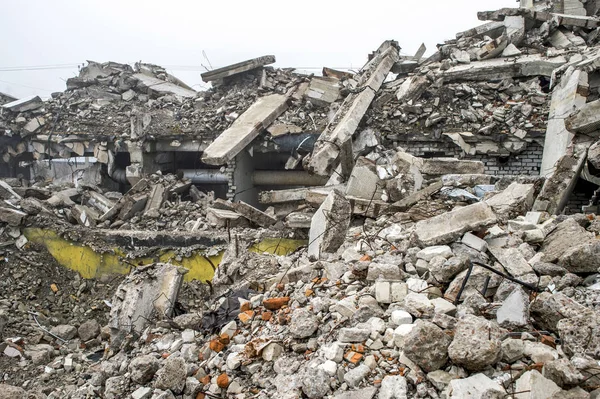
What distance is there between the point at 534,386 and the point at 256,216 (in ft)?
18.9

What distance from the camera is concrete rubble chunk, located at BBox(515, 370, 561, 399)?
209 cm

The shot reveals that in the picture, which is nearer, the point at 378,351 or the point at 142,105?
the point at 378,351

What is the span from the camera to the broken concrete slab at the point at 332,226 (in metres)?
4.79

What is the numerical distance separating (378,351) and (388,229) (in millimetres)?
1882

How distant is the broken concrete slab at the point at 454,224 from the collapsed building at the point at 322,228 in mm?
17

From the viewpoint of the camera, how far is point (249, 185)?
10.1 meters

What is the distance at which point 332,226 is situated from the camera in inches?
191

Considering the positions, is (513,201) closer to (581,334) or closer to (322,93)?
(581,334)

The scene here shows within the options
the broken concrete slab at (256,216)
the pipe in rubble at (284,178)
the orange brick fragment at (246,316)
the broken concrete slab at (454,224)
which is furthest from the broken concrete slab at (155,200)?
the broken concrete slab at (454,224)

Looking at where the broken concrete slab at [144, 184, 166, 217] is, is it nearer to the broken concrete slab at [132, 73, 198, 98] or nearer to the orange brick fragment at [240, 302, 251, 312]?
the broken concrete slab at [132, 73, 198, 98]

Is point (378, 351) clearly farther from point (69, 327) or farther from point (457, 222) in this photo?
point (69, 327)

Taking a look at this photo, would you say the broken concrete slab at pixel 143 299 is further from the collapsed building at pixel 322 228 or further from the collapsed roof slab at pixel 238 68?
the collapsed roof slab at pixel 238 68

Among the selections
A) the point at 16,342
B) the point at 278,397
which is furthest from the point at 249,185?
the point at 278,397

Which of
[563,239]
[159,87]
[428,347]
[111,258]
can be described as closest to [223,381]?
[428,347]
